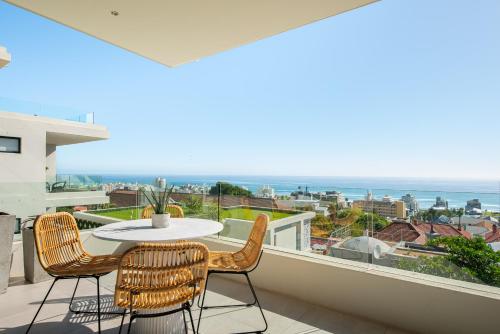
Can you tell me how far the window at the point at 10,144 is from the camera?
9.55 metres

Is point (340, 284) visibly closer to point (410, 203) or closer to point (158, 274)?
point (410, 203)

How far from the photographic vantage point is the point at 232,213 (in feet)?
12.8

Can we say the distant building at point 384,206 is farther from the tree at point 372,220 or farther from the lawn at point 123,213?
the lawn at point 123,213

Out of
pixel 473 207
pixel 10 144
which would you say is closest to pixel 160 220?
pixel 473 207

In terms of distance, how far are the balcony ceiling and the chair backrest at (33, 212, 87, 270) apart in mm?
1740

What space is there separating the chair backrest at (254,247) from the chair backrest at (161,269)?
0.74 metres

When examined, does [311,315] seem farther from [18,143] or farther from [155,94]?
[155,94]

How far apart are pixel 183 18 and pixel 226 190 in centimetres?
205

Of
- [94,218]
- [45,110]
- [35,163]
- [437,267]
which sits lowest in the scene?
[437,267]

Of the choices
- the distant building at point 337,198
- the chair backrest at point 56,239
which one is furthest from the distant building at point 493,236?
the chair backrest at point 56,239

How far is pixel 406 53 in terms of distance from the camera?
21953 mm

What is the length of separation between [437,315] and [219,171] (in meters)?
40.6

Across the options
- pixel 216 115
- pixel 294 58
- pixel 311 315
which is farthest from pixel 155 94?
pixel 311 315

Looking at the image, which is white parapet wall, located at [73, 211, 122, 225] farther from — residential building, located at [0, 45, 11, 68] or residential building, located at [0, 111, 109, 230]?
residential building, located at [0, 45, 11, 68]
